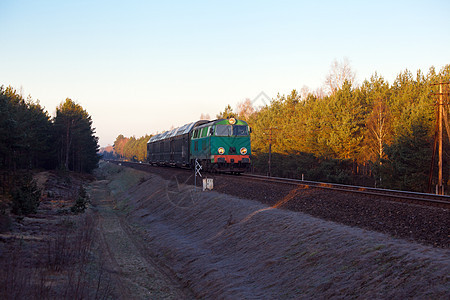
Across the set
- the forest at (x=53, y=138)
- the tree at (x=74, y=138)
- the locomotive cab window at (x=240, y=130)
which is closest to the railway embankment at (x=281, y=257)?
the locomotive cab window at (x=240, y=130)

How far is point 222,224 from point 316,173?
27254 millimetres

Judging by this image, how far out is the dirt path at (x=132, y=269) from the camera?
11188 mm

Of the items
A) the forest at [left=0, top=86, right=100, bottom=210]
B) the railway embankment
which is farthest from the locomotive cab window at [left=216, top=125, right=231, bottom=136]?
the forest at [left=0, top=86, right=100, bottom=210]

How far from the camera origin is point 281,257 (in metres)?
10.4

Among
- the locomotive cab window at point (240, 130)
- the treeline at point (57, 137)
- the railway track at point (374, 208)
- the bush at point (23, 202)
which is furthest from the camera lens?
the treeline at point (57, 137)

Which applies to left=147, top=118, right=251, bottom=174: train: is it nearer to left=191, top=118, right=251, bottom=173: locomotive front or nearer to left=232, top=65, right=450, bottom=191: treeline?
left=191, top=118, right=251, bottom=173: locomotive front

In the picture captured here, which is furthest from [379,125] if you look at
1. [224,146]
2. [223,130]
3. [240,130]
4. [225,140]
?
[224,146]

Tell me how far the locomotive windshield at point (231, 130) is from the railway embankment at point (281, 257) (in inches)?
359

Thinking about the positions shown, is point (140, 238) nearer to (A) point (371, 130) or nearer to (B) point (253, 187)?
(B) point (253, 187)

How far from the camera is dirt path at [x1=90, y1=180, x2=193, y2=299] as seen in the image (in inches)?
440

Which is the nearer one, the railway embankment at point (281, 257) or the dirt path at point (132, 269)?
the railway embankment at point (281, 257)

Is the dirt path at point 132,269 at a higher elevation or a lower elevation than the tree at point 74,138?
lower

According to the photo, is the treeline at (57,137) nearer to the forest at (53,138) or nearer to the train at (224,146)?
the forest at (53,138)

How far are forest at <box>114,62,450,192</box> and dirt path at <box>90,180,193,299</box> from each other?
64.4ft
